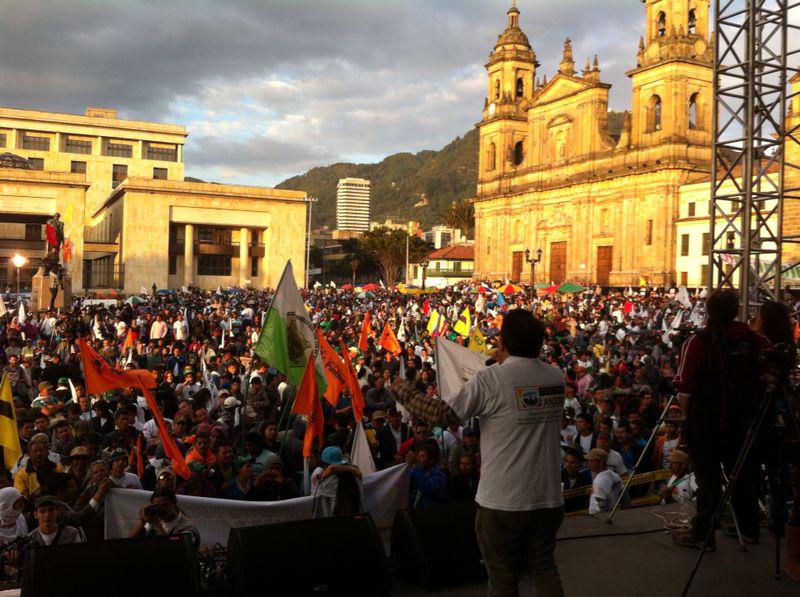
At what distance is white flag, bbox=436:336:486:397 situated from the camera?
754cm

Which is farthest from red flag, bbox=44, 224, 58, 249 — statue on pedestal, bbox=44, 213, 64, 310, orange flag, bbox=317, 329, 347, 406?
orange flag, bbox=317, 329, 347, 406

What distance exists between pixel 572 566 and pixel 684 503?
2.13 meters

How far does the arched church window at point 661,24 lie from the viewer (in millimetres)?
53406

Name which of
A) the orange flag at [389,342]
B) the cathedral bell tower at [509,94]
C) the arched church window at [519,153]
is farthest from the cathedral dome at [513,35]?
the orange flag at [389,342]

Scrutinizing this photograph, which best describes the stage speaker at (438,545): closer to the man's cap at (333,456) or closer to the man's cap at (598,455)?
the man's cap at (333,456)

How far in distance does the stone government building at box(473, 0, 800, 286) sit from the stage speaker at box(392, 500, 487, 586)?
47.9 metres

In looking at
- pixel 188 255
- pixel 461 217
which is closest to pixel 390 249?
pixel 461 217

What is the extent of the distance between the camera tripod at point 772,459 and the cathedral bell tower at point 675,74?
51495 mm

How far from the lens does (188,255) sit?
61.9 metres

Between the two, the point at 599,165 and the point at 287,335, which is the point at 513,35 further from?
the point at 287,335

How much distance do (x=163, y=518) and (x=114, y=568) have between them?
4.42 feet

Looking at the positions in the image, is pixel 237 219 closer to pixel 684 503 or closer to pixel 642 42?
pixel 642 42

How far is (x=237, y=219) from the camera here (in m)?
63.3

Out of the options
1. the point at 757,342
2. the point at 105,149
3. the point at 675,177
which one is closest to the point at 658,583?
the point at 757,342
